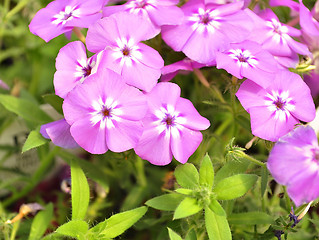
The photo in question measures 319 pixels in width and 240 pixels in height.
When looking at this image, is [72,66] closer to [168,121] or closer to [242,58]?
[168,121]

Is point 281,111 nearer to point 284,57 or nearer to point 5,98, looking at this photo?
point 284,57

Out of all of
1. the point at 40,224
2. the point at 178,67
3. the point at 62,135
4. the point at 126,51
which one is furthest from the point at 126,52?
the point at 40,224

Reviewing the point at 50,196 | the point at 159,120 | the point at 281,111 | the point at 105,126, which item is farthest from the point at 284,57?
the point at 50,196

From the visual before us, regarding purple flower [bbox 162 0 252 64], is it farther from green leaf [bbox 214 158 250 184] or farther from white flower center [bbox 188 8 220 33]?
green leaf [bbox 214 158 250 184]

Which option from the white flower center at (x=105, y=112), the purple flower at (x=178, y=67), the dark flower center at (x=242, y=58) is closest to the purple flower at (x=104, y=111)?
the white flower center at (x=105, y=112)

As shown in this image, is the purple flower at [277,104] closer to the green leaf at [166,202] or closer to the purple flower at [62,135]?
the green leaf at [166,202]

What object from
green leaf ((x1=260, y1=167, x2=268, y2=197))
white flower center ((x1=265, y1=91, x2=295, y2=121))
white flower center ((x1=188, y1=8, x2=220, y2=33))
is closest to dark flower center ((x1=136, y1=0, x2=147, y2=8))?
white flower center ((x1=188, y1=8, x2=220, y2=33))

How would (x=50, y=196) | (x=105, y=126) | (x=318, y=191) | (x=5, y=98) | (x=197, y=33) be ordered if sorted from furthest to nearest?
(x=50, y=196) < (x=5, y=98) < (x=197, y=33) < (x=105, y=126) < (x=318, y=191)
